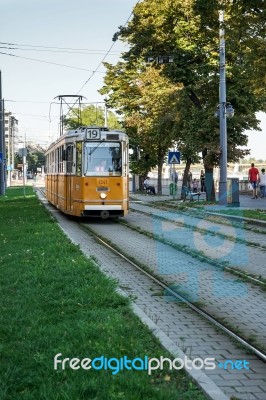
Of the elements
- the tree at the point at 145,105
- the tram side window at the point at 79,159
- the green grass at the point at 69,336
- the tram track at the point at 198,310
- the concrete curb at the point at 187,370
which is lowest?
the tram track at the point at 198,310

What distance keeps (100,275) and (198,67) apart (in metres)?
23.3

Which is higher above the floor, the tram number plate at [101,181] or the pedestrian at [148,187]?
the tram number plate at [101,181]

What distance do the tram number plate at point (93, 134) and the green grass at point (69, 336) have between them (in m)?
10.3

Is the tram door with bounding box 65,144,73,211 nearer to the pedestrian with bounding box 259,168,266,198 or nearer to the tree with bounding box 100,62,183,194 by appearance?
the tree with bounding box 100,62,183,194

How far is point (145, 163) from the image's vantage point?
4581 cm

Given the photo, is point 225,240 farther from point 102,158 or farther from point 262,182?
point 262,182

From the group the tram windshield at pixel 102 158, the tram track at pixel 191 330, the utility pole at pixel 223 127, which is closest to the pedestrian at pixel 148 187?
the utility pole at pixel 223 127

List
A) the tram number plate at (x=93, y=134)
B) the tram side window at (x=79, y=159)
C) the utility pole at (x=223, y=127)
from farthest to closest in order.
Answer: the utility pole at (x=223, y=127)
the tram side window at (x=79, y=159)
the tram number plate at (x=93, y=134)

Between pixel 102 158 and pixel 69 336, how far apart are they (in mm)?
15042

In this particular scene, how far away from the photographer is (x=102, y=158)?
20297mm

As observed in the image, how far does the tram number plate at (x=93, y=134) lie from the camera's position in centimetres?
1989

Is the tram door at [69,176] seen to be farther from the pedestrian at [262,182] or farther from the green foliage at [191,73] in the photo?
the pedestrian at [262,182]

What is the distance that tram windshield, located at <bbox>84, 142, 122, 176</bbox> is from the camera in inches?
791

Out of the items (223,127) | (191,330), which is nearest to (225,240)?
(191,330)
